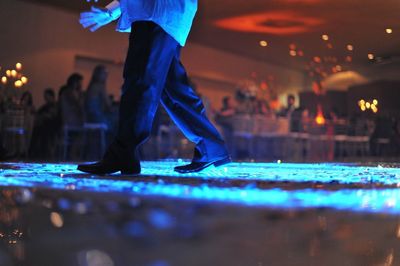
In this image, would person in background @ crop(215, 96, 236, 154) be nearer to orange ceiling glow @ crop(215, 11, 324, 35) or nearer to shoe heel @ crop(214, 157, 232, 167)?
orange ceiling glow @ crop(215, 11, 324, 35)

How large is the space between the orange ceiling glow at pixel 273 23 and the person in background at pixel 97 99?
347 cm

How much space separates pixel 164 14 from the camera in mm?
1255

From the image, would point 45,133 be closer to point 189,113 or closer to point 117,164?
point 189,113

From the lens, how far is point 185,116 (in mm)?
1438

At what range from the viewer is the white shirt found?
124 centimetres

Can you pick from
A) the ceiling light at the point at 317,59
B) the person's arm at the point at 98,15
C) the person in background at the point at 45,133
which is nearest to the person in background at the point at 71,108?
the person in background at the point at 45,133

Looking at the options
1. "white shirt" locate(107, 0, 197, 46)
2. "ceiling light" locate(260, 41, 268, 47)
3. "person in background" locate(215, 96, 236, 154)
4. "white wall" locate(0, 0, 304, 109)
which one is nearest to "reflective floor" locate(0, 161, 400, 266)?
"white shirt" locate(107, 0, 197, 46)

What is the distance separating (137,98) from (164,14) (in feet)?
0.71

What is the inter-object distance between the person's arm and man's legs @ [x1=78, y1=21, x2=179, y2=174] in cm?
22

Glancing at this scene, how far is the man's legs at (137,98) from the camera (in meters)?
1.21

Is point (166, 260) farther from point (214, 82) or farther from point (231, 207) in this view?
point (214, 82)

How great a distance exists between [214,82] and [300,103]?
2122 millimetres

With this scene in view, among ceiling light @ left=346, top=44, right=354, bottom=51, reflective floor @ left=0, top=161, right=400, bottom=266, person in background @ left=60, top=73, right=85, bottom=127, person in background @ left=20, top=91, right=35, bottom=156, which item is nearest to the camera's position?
reflective floor @ left=0, top=161, right=400, bottom=266

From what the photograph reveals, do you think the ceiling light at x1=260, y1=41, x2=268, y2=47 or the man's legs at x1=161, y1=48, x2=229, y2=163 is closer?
the man's legs at x1=161, y1=48, x2=229, y2=163
